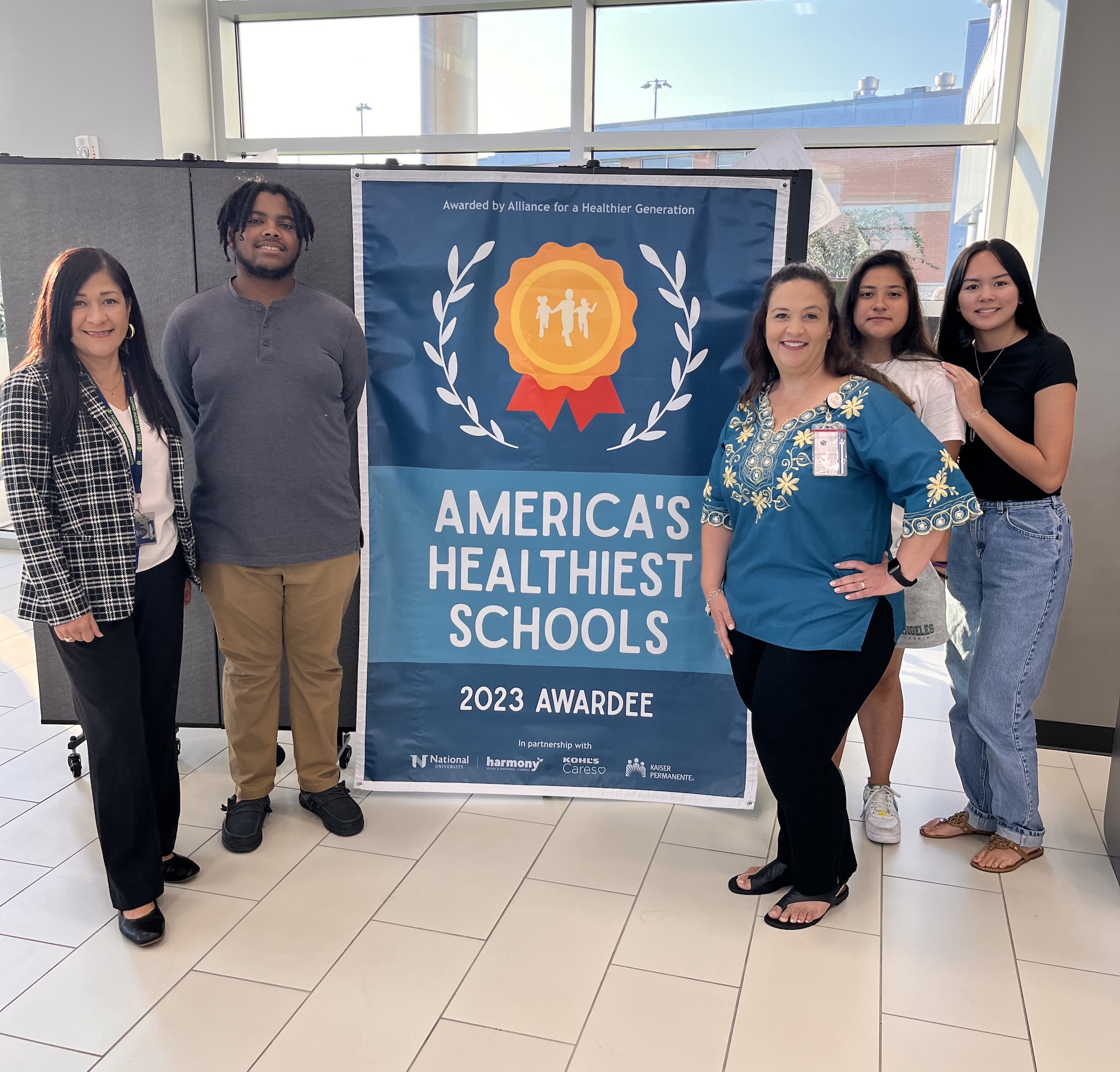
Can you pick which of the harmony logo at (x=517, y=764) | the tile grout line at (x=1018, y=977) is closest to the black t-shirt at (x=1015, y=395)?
the tile grout line at (x=1018, y=977)

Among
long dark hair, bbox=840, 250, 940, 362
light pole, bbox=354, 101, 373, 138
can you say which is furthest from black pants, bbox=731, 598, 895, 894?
light pole, bbox=354, 101, 373, 138

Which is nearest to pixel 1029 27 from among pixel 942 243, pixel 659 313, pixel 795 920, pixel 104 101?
pixel 942 243

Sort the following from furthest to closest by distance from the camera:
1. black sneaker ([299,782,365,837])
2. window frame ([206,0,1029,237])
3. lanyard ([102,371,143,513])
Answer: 1. window frame ([206,0,1029,237])
2. black sneaker ([299,782,365,837])
3. lanyard ([102,371,143,513])

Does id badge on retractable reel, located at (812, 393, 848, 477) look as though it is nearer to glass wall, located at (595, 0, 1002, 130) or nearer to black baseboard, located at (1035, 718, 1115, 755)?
black baseboard, located at (1035, 718, 1115, 755)

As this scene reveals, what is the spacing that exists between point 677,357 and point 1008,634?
1119mm

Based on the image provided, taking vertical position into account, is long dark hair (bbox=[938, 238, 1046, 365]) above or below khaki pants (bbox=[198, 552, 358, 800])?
above

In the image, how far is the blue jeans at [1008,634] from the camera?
7.99ft

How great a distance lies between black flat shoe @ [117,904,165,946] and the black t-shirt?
2207 millimetres

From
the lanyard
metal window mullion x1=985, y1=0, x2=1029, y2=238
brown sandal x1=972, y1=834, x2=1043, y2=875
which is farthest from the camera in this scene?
metal window mullion x1=985, y1=0, x2=1029, y2=238

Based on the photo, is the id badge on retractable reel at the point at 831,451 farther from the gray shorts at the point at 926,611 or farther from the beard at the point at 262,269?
the beard at the point at 262,269

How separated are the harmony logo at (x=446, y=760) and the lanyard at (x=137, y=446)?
3.70 ft

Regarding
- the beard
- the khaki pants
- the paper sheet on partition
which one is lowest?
the khaki pants

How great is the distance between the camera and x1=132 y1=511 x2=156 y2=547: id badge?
2.21m

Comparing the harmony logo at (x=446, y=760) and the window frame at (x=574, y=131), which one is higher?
the window frame at (x=574, y=131)
